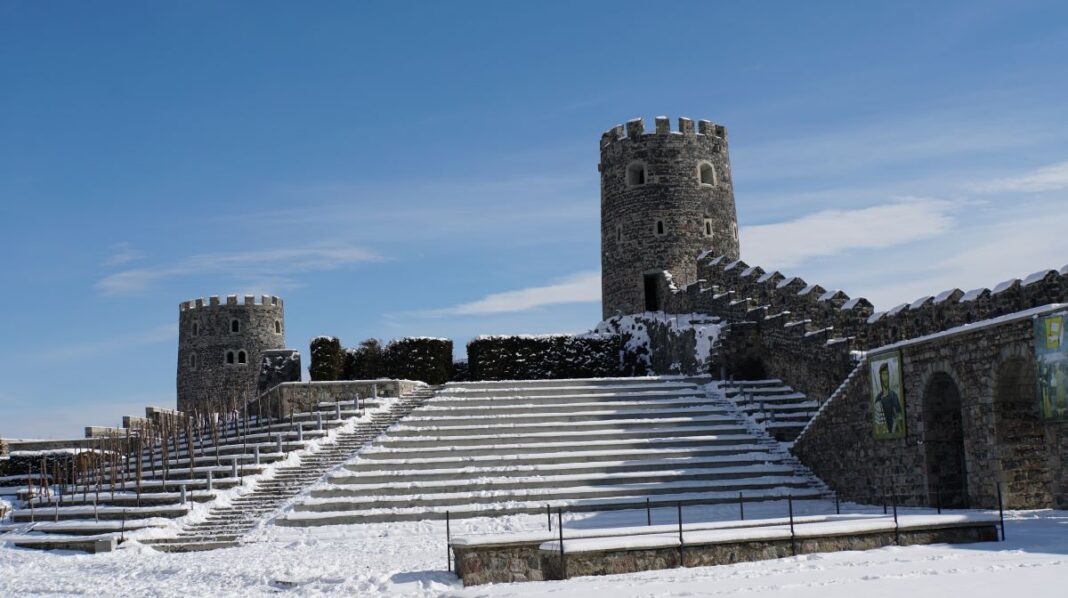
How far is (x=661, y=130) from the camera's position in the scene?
121 feet

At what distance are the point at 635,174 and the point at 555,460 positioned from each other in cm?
1764

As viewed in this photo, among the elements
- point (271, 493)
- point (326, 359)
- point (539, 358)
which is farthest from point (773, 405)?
point (326, 359)

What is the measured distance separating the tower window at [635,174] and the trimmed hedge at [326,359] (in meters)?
11.4

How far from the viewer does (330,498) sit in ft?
65.1

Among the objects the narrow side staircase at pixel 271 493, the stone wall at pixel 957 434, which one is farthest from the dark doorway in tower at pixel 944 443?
the narrow side staircase at pixel 271 493

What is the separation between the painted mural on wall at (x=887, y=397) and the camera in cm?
1894

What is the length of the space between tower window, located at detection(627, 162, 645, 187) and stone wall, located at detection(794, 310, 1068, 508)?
55.0ft

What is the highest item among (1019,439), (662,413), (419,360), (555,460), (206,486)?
(419,360)

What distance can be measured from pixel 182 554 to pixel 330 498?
3509 mm

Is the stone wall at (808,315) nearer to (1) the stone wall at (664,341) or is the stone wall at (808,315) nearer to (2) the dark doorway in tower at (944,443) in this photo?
(1) the stone wall at (664,341)

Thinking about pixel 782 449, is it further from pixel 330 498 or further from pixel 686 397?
pixel 330 498

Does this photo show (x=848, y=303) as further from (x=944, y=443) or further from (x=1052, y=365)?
(x=1052, y=365)

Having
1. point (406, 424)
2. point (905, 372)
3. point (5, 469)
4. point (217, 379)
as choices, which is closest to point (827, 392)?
point (905, 372)

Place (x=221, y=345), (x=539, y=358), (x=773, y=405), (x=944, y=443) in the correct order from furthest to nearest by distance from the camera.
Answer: (x=221, y=345) → (x=539, y=358) → (x=773, y=405) → (x=944, y=443)
